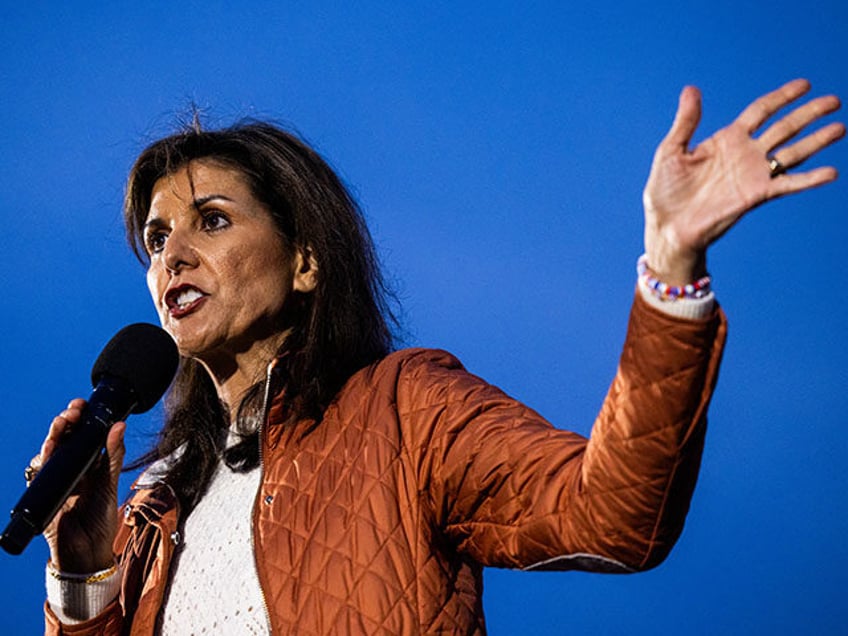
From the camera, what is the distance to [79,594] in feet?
4.81

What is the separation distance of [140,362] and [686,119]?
78 centimetres

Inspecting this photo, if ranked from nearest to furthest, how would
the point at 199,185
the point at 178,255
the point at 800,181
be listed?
the point at 800,181 → the point at 178,255 → the point at 199,185

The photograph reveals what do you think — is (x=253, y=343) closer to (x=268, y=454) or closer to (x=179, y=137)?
(x=268, y=454)

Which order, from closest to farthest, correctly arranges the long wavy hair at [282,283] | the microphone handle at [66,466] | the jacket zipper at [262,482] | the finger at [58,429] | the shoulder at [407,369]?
the microphone handle at [66,466]
the finger at [58,429]
the jacket zipper at [262,482]
the shoulder at [407,369]
the long wavy hair at [282,283]

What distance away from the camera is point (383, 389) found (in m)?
1.41

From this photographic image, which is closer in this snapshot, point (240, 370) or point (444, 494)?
point (444, 494)

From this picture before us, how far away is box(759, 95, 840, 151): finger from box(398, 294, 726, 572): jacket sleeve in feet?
0.52

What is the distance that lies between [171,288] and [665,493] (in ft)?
2.98

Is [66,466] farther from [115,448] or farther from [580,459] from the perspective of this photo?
[580,459]

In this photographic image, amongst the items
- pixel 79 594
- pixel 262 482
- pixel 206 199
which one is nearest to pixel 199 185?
pixel 206 199

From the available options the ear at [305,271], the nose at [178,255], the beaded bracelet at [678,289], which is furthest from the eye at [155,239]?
the beaded bracelet at [678,289]

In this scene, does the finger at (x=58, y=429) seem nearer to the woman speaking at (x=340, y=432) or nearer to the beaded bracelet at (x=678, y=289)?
the woman speaking at (x=340, y=432)

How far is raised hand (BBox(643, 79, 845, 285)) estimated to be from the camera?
879 mm

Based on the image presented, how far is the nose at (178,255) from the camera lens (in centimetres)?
160
